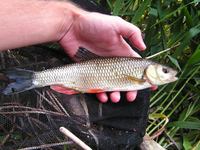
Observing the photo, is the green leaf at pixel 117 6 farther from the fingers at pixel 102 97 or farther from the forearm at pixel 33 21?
the fingers at pixel 102 97

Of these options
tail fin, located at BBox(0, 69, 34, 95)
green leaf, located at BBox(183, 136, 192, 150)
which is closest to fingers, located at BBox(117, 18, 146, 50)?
tail fin, located at BBox(0, 69, 34, 95)

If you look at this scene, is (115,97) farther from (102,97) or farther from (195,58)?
(195,58)

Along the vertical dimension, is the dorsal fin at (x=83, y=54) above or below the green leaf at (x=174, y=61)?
above

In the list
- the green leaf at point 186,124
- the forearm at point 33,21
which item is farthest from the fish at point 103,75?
the green leaf at point 186,124

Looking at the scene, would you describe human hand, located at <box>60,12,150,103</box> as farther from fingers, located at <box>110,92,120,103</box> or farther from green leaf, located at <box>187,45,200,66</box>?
green leaf, located at <box>187,45,200,66</box>

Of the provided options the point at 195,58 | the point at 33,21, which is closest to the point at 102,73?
the point at 33,21
